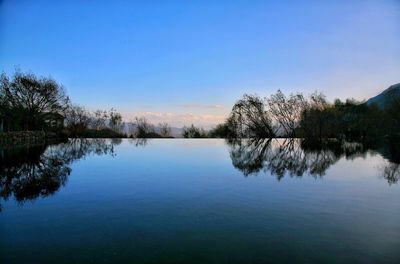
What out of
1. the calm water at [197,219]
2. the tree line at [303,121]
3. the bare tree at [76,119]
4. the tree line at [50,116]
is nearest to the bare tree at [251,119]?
the tree line at [303,121]

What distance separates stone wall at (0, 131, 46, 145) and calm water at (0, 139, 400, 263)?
1462cm

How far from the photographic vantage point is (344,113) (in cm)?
4369

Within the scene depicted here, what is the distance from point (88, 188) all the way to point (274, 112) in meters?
31.3

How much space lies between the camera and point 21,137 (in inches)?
1012

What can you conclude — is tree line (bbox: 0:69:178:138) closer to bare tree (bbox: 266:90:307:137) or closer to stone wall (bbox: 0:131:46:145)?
stone wall (bbox: 0:131:46:145)

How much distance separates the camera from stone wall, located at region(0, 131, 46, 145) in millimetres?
22362

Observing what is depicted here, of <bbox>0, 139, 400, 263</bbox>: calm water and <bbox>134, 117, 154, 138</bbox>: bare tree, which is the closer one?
<bbox>0, 139, 400, 263</bbox>: calm water

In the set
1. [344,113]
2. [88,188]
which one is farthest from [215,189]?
[344,113]

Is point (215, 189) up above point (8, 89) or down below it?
below

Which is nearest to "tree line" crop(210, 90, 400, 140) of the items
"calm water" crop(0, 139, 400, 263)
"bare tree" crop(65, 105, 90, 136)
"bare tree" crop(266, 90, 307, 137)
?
"bare tree" crop(266, 90, 307, 137)

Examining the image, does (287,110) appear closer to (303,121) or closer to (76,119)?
(303,121)

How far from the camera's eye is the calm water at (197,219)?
3793mm

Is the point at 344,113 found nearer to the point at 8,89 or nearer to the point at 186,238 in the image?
the point at 8,89

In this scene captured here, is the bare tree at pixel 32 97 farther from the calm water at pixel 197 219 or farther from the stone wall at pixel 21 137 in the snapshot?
the calm water at pixel 197 219
